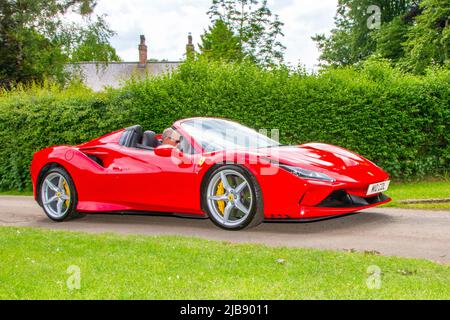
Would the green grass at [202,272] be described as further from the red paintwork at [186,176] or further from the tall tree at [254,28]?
the tall tree at [254,28]

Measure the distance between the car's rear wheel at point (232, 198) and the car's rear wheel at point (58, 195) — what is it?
2412 mm

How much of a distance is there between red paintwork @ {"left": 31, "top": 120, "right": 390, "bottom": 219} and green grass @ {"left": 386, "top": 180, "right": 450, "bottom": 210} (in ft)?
7.34

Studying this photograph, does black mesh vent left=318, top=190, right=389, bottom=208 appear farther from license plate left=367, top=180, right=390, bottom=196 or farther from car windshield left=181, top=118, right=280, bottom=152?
car windshield left=181, top=118, right=280, bottom=152

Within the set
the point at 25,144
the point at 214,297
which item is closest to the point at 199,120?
the point at 214,297

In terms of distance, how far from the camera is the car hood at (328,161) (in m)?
6.95

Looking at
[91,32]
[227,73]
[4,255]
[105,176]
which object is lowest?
[4,255]

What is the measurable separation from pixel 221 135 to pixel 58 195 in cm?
272

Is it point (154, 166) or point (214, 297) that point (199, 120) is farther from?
point (214, 297)

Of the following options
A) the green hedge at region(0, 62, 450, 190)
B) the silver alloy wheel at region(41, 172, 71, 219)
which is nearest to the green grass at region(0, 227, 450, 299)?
the silver alloy wheel at region(41, 172, 71, 219)

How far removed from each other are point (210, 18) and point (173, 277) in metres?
28.6

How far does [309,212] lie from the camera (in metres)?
6.80

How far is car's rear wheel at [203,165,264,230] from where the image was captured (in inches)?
275

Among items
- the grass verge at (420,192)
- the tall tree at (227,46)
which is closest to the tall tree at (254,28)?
the tall tree at (227,46)

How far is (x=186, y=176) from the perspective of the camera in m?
7.44
